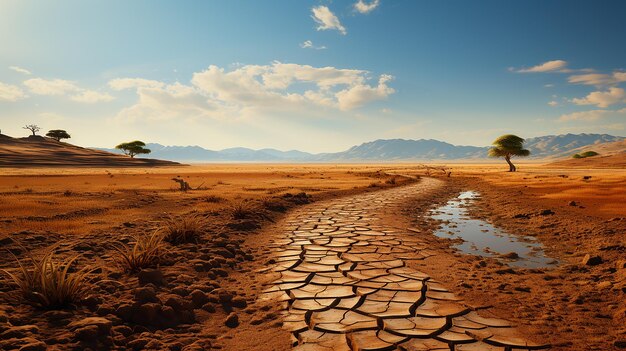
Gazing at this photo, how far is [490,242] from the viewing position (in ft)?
25.6

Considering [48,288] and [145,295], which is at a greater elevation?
[48,288]

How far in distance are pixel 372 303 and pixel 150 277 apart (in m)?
2.97

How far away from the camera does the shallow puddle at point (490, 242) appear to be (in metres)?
6.29

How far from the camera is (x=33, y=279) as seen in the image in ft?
12.0

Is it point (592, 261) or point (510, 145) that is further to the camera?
point (510, 145)

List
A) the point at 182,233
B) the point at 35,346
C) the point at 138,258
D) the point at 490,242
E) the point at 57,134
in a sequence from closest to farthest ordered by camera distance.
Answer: the point at 35,346 < the point at 138,258 < the point at 182,233 < the point at 490,242 < the point at 57,134

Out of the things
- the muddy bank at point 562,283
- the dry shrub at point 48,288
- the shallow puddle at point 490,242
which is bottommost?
the shallow puddle at point 490,242

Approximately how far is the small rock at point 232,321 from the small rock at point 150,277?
1.34m

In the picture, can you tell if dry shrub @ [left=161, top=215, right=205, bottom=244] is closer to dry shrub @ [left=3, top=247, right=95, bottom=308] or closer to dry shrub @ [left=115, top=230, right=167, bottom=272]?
dry shrub @ [left=115, top=230, right=167, bottom=272]

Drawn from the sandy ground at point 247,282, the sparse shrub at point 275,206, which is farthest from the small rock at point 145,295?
the sparse shrub at point 275,206

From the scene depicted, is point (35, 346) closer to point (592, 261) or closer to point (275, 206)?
point (592, 261)

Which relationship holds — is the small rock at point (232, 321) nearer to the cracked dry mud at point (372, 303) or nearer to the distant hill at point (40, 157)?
the cracked dry mud at point (372, 303)

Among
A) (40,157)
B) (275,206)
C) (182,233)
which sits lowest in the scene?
(275,206)

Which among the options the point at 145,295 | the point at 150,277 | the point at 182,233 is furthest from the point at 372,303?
the point at 182,233
